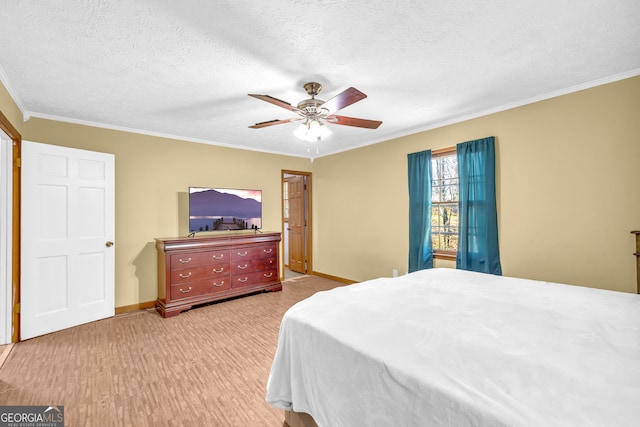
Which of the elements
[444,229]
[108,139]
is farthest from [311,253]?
[108,139]

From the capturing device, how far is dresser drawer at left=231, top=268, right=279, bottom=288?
4352 millimetres

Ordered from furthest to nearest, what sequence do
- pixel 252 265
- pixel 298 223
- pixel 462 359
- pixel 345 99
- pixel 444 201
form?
pixel 298 223, pixel 252 265, pixel 444 201, pixel 345 99, pixel 462 359

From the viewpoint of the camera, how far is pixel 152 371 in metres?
2.41

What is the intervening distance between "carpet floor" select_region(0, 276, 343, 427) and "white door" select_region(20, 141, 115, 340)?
23cm

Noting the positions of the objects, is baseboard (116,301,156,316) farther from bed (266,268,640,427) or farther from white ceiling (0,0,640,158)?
bed (266,268,640,427)

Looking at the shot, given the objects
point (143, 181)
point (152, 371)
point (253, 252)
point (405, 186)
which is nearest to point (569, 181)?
point (405, 186)

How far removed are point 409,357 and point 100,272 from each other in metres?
3.91

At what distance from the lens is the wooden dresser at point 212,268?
3756 mm

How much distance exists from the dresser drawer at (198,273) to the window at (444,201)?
3.11 meters

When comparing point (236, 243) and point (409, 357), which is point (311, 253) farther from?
point (409, 357)

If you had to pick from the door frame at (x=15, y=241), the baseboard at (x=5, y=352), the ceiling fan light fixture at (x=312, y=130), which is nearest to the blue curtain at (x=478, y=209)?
the ceiling fan light fixture at (x=312, y=130)

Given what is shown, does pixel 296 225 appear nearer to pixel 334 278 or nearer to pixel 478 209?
pixel 334 278

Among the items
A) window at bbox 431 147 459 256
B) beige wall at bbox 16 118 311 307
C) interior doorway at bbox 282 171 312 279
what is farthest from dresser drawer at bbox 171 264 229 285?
window at bbox 431 147 459 256

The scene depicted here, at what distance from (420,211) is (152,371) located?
3.52 m
